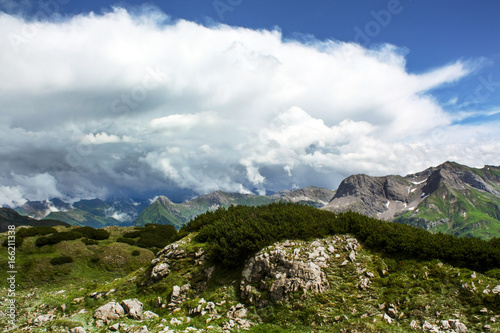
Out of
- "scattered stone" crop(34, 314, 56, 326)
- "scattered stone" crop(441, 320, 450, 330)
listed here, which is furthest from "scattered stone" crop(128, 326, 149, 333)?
"scattered stone" crop(441, 320, 450, 330)

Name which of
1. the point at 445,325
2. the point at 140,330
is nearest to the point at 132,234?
the point at 140,330

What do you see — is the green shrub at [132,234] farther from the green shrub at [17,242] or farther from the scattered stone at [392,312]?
the scattered stone at [392,312]

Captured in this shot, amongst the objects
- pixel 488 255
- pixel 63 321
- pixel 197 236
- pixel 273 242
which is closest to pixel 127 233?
pixel 197 236

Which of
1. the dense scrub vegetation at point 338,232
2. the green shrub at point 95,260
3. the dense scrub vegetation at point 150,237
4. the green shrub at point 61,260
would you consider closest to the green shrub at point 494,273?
the dense scrub vegetation at point 338,232

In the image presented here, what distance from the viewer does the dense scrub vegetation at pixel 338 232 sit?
1886 cm

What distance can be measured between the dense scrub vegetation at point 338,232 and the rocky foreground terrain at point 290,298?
2.53 ft

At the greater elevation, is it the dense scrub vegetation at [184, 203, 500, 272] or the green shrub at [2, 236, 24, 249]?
the green shrub at [2, 236, 24, 249]

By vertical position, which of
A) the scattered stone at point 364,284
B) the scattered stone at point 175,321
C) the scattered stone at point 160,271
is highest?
the scattered stone at point 160,271

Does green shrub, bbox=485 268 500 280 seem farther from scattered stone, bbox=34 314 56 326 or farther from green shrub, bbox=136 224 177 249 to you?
green shrub, bbox=136 224 177 249

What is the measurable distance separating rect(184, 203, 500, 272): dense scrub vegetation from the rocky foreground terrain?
77 cm

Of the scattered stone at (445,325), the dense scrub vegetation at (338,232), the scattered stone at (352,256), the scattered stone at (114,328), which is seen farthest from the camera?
the scattered stone at (352,256)

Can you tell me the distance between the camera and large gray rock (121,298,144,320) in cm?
1875

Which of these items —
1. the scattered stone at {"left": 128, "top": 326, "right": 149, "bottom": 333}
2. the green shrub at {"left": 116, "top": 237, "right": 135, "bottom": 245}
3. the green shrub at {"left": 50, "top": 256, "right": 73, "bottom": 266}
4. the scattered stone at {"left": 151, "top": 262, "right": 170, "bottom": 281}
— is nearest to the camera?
the scattered stone at {"left": 128, "top": 326, "right": 149, "bottom": 333}

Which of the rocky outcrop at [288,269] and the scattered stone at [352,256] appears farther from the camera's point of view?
the scattered stone at [352,256]
